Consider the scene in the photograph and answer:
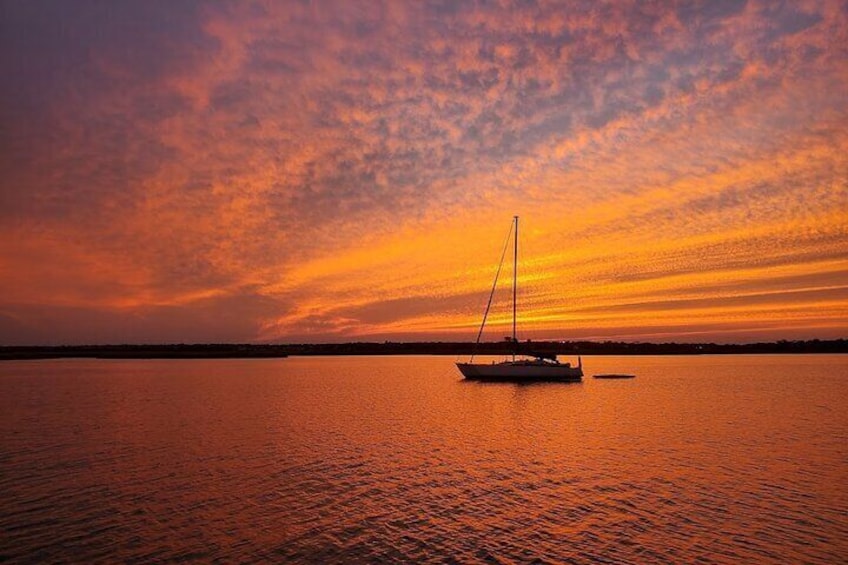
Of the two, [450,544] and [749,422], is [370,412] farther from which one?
[450,544]

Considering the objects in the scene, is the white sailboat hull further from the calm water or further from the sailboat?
the calm water

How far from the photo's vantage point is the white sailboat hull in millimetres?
79812

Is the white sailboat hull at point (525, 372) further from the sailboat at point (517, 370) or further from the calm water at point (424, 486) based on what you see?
the calm water at point (424, 486)

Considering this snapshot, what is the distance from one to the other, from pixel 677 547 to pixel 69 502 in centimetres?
2180

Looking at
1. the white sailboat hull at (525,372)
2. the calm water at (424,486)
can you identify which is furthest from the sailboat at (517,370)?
the calm water at (424,486)

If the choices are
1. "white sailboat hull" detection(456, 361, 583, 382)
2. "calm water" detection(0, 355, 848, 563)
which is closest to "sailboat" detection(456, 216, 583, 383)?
"white sailboat hull" detection(456, 361, 583, 382)

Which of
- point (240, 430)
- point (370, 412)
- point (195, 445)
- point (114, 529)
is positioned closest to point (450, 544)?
point (114, 529)

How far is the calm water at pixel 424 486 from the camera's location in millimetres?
17172

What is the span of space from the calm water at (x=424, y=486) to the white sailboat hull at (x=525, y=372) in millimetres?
28158

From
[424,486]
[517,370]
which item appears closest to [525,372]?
[517,370]

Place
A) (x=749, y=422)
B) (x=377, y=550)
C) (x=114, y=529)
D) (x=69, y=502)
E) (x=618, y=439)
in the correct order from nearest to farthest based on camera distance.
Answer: (x=377, y=550), (x=114, y=529), (x=69, y=502), (x=618, y=439), (x=749, y=422)

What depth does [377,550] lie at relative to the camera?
16859 millimetres

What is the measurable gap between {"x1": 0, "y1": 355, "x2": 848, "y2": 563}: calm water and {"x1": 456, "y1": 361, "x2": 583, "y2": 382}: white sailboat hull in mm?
28158

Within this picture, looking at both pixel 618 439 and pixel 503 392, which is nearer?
pixel 618 439
